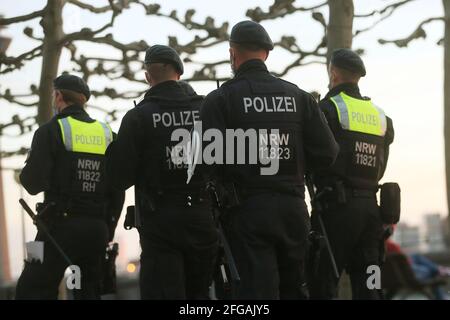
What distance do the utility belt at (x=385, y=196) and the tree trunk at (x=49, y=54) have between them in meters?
6.23

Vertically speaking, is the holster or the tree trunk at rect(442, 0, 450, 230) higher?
the tree trunk at rect(442, 0, 450, 230)

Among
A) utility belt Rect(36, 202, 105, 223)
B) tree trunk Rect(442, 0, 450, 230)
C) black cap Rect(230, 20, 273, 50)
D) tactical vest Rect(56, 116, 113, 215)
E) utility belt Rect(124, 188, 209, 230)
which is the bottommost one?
utility belt Rect(124, 188, 209, 230)

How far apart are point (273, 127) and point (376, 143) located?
2.00 metres

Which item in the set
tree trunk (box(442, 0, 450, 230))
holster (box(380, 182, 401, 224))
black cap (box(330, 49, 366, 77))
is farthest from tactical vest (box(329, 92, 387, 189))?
tree trunk (box(442, 0, 450, 230))

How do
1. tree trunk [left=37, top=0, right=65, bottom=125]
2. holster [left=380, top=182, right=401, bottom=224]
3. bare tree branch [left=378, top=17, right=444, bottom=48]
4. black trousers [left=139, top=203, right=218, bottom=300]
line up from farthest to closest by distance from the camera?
1. tree trunk [left=37, top=0, right=65, bottom=125]
2. bare tree branch [left=378, top=17, right=444, bottom=48]
3. holster [left=380, top=182, right=401, bottom=224]
4. black trousers [left=139, top=203, right=218, bottom=300]

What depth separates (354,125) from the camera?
8992 millimetres

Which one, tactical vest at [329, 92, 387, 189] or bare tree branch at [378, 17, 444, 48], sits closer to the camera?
tactical vest at [329, 92, 387, 189]

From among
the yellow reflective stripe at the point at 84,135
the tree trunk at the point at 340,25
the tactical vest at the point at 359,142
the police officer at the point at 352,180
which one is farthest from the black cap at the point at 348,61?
the tree trunk at the point at 340,25

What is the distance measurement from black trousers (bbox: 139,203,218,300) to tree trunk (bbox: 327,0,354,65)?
516cm

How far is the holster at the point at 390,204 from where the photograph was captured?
9.11 metres

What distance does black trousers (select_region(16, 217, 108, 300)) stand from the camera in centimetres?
919

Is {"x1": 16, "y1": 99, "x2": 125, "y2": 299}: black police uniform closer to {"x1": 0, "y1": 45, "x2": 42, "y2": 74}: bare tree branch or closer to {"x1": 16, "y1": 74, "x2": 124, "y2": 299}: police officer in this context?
{"x1": 16, "y1": 74, "x2": 124, "y2": 299}: police officer

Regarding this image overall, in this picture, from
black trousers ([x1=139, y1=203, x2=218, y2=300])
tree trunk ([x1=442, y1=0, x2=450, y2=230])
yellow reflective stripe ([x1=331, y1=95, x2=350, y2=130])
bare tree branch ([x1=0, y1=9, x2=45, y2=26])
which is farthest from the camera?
bare tree branch ([x1=0, y1=9, x2=45, y2=26])
